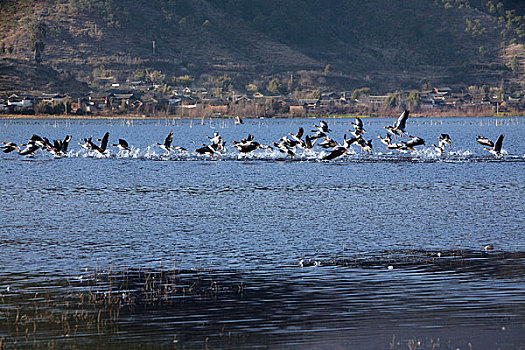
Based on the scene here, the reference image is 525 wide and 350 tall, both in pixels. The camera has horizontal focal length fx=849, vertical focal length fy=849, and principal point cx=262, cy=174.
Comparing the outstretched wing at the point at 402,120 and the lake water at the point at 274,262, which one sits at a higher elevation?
the outstretched wing at the point at 402,120

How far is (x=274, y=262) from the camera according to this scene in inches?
953

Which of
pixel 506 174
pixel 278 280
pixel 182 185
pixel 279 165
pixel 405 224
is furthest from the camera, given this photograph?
pixel 279 165

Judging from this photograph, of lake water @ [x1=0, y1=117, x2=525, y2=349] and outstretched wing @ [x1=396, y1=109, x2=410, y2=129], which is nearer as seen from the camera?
lake water @ [x1=0, y1=117, x2=525, y2=349]

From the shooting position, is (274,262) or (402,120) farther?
(402,120)

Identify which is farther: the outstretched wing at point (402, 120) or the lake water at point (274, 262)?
the outstretched wing at point (402, 120)

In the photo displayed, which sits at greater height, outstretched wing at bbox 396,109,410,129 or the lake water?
outstretched wing at bbox 396,109,410,129

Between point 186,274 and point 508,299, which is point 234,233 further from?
point 508,299

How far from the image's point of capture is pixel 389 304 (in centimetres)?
1892

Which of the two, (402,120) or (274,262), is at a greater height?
(402,120)

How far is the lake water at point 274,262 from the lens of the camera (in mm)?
17000

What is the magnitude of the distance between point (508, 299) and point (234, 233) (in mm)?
12801

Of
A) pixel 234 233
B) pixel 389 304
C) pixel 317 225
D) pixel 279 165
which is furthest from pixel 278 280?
pixel 279 165

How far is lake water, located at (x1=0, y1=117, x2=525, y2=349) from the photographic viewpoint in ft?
55.8

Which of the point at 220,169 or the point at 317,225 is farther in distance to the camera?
the point at 220,169
